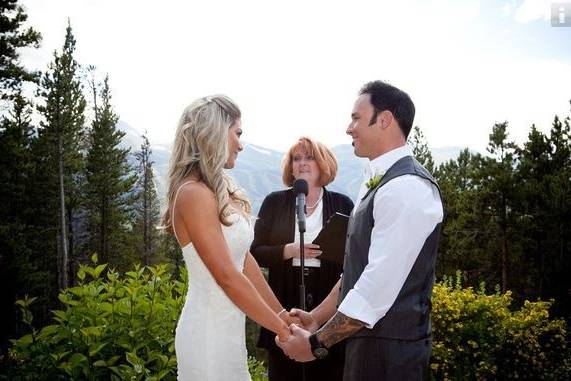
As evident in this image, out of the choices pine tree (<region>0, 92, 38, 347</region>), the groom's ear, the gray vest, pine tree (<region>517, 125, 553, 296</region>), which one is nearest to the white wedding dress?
the gray vest

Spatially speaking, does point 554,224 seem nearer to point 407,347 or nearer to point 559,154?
point 559,154

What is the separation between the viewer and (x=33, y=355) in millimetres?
3174

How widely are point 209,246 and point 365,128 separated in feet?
3.56

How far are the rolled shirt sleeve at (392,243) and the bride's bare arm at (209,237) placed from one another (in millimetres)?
604

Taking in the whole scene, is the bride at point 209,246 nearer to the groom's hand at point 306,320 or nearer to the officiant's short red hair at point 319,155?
the groom's hand at point 306,320

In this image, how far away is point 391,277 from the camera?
7.95ft

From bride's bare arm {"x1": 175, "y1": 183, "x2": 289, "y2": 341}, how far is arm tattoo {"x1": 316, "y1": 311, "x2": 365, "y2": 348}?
1.47ft

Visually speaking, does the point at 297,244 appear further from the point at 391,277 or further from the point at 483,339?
the point at 483,339

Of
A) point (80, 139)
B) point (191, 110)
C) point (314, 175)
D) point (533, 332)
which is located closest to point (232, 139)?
point (191, 110)

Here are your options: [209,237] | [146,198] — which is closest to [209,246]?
[209,237]

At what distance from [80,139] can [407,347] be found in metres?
37.3

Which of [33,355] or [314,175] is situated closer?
[33,355]

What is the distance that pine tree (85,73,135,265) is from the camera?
39.3 m

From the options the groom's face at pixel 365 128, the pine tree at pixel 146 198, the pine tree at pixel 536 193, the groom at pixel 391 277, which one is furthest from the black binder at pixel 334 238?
the pine tree at pixel 146 198
